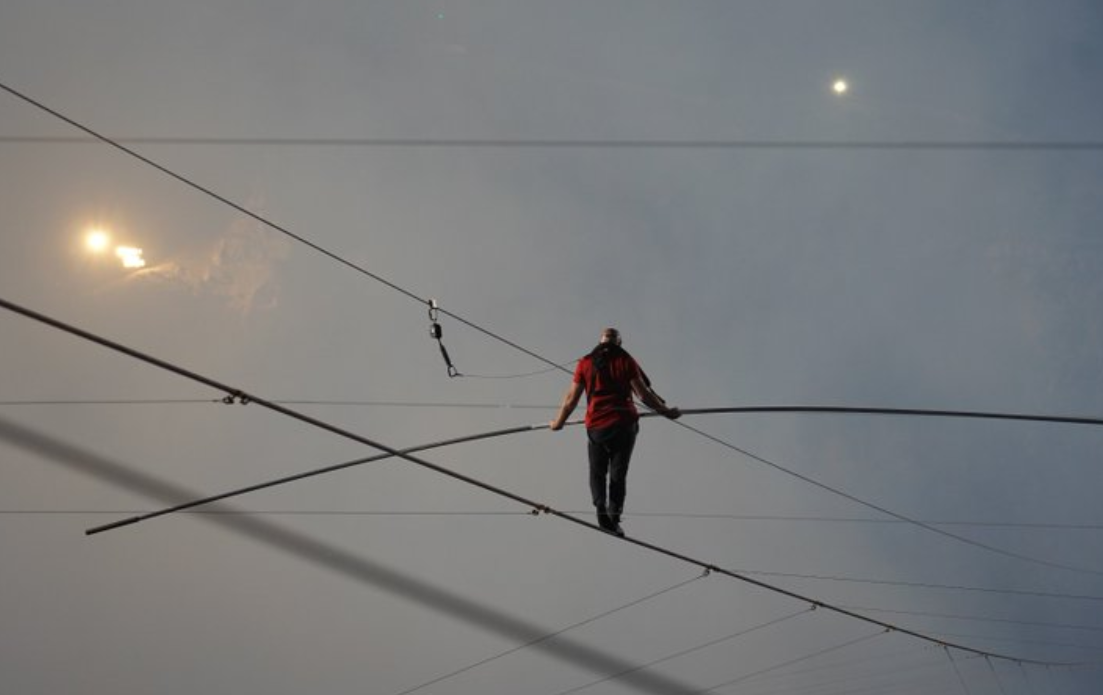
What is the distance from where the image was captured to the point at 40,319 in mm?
3770

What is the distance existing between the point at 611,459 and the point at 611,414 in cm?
47

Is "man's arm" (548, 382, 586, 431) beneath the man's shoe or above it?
above

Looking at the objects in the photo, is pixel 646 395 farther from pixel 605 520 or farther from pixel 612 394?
pixel 605 520

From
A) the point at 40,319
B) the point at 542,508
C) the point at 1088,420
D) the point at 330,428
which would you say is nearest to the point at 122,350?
the point at 40,319

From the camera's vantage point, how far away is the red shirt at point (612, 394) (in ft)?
23.7

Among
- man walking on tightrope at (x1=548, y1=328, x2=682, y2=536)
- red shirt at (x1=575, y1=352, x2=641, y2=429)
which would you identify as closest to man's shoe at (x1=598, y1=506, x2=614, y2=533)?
man walking on tightrope at (x1=548, y1=328, x2=682, y2=536)

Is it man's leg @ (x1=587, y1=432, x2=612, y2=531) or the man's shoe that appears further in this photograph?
man's leg @ (x1=587, y1=432, x2=612, y2=531)

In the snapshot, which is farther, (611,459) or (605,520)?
(611,459)

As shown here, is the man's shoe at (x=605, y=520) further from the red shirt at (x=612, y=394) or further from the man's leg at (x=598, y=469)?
the red shirt at (x=612, y=394)

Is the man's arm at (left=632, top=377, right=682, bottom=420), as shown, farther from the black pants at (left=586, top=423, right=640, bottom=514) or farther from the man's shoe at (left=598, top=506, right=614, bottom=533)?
the man's shoe at (left=598, top=506, right=614, bottom=533)

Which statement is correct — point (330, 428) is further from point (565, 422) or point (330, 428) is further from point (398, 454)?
point (565, 422)

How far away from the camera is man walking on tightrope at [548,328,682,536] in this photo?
7.23 m

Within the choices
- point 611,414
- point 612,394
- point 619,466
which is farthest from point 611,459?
point 612,394

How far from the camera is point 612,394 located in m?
7.30
